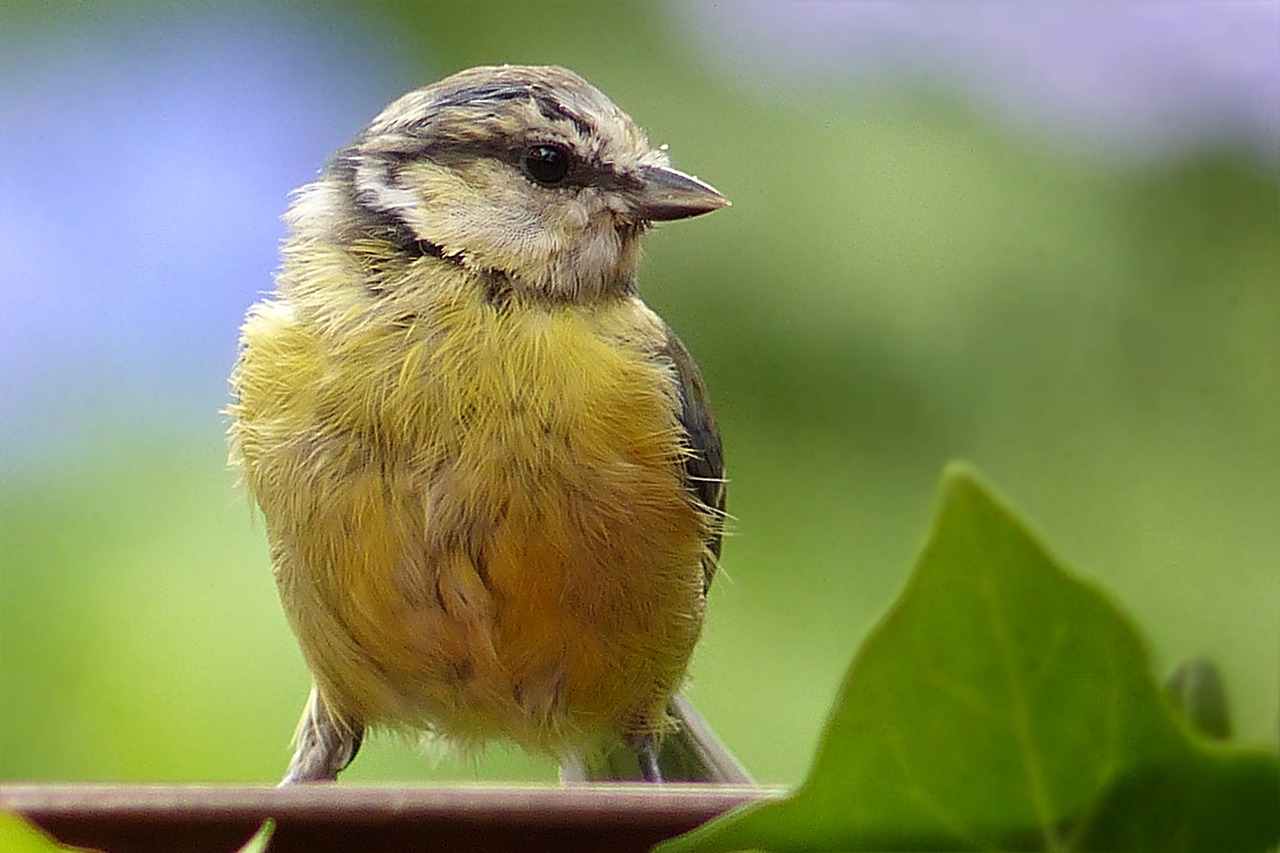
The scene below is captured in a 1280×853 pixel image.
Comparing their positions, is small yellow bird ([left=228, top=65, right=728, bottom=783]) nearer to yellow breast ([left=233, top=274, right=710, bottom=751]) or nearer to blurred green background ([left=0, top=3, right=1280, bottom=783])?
yellow breast ([left=233, top=274, right=710, bottom=751])

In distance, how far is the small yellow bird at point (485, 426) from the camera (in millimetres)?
944

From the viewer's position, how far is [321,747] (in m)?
1.23

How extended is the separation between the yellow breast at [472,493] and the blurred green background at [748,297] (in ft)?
0.54

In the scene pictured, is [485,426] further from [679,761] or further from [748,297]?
[748,297]

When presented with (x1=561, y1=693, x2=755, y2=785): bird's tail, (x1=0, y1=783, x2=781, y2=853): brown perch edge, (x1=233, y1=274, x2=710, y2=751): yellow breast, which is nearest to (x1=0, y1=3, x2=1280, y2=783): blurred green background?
(x1=561, y1=693, x2=755, y2=785): bird's tail

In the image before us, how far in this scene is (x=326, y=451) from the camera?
948 mm

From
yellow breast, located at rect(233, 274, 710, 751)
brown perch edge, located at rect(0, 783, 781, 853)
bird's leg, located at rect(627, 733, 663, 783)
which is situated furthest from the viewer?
bird's leg, located at rect(627, 733, 663, 783)

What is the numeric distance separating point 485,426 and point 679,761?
0.45 m

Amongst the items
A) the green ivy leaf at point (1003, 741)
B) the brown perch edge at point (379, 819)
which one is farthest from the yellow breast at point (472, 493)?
the green ivy leaf at point (1003, 741)

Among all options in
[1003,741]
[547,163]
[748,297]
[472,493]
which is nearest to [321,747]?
[472,493]

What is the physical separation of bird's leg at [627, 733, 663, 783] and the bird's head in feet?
1.20

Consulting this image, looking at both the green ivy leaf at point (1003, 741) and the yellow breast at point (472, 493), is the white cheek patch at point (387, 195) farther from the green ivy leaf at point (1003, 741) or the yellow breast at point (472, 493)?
the green ivy leaf at point (1003, 741)

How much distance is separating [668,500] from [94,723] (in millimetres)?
649

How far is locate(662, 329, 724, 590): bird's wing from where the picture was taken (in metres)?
1.09
